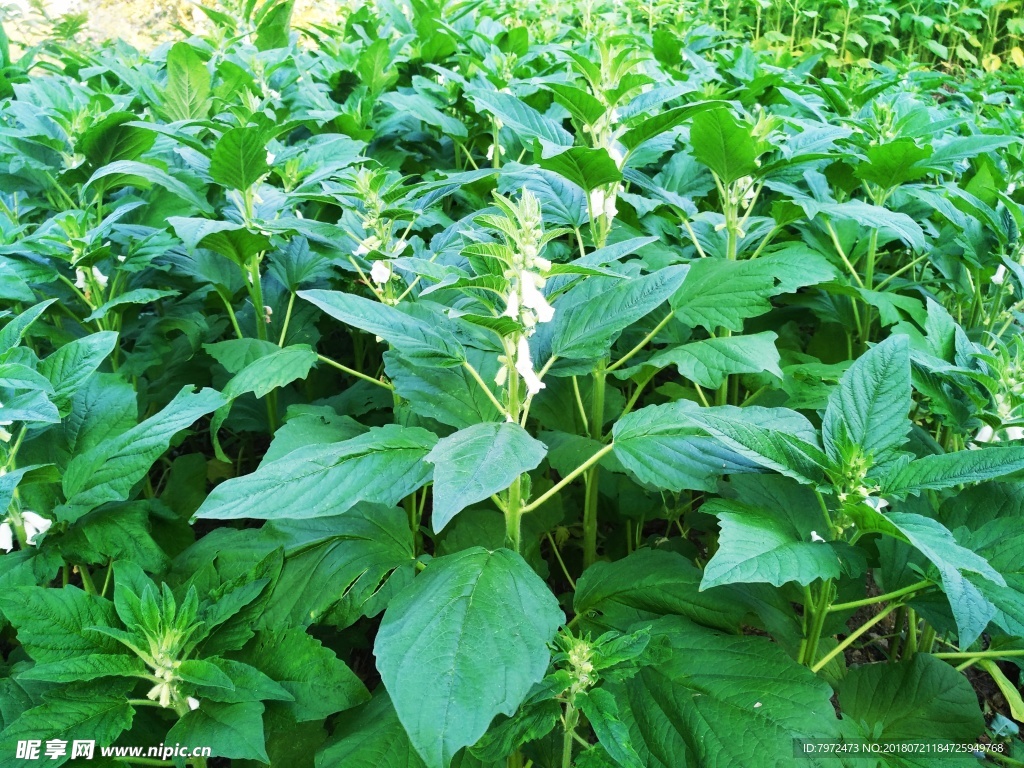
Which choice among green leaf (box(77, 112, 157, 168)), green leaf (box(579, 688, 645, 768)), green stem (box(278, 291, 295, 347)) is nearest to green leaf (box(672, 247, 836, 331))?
green leaf (box(579, 688, 645, 768))

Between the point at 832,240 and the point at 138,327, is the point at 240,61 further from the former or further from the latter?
the point at 832,240

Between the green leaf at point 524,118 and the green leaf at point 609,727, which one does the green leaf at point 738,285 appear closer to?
the green leaf at point 524,118

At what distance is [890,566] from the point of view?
143cm

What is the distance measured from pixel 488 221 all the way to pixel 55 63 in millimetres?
3727

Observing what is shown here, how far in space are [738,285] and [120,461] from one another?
148 centimetres

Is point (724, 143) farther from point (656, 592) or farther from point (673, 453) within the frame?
point (656, 592)

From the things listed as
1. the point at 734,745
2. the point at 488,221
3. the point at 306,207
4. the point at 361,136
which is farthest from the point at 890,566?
the point at 361,136

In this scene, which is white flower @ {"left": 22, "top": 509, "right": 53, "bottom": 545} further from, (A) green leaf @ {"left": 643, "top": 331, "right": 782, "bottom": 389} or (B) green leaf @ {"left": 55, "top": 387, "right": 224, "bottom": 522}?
(A) green leaf @ {"left": 643, "top": 331, "right": 782, "bottom": 389}

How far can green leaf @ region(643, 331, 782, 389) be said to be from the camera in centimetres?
158

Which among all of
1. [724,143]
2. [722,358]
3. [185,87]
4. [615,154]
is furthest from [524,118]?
[185,87]

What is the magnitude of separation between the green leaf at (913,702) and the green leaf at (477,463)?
36.2 inches

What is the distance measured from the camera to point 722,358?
1.65 metres

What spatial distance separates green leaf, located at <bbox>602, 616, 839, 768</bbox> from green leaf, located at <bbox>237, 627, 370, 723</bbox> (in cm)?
50

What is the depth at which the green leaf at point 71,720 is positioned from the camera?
46.4 inches
